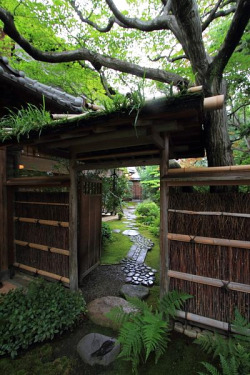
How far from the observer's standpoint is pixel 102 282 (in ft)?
15.5

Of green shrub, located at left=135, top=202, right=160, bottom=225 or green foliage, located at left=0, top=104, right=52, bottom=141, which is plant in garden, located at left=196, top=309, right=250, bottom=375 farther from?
green shrub, located at left=135, top=202, right=160, bottom=225

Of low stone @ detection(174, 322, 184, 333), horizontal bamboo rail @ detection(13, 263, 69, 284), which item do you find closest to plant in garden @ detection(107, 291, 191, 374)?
low stone @ detection(174, 322, 184, 333)

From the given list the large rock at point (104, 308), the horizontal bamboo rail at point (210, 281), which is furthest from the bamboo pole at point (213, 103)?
the large rock at point (104, 308)

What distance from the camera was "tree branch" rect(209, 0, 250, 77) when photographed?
281cm

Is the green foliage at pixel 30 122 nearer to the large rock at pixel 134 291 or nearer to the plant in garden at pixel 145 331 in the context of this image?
the plant in garden at pixel 145 331

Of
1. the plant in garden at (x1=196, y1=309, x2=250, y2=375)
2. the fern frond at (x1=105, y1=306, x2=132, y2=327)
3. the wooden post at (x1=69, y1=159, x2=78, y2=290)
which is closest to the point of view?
the plant in garden at (x1=196, y1=309, x2=250, y2=375)

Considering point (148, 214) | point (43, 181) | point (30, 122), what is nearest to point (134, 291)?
point (43, 181)

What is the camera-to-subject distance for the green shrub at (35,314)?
2795mm

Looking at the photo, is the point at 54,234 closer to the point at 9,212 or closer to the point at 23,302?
the point at 23,302

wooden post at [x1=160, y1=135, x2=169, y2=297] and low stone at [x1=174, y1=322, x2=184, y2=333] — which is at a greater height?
wooden post at [x1=160, y1=135, x2=169, y2=297]

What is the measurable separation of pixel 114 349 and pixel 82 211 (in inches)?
107

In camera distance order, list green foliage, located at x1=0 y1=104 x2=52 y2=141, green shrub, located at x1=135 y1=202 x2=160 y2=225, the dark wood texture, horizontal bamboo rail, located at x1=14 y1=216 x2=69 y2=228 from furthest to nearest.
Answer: green shrub, located at x1=135 y1=202 x2=160 y2=225
the dark wood texture
horizontal bamboo rail, located at x1=14 y1=216 x2=69 y2=228
green foliage, located at x1=0 y1=104 x2=52 y2=141

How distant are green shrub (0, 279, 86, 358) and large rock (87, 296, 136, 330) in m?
0.21

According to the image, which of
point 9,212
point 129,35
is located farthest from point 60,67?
point 9,212
